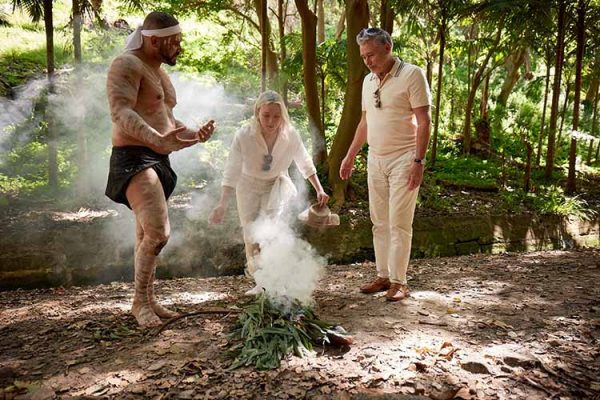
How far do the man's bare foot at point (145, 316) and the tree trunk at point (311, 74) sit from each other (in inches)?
256

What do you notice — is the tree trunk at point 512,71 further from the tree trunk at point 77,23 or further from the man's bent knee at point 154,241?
the man's bent knee at point 154,241

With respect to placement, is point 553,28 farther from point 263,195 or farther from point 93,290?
point 93,290

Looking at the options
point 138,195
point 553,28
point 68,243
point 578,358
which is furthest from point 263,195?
point 553,28

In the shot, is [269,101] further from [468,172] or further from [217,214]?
[468,172]

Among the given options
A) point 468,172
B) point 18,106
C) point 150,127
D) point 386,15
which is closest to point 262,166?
point 150,127

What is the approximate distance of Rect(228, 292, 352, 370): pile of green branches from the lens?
2977 mm

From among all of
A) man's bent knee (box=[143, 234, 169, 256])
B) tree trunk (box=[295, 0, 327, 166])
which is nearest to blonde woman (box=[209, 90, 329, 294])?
man's bent knee (box=[143, 234, 169, 256])

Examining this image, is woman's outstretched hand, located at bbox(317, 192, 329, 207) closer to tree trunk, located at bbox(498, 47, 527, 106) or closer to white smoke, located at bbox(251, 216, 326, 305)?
white smoke, located at bbox(251, 216, 326, 305)

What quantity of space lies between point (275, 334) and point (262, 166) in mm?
1465

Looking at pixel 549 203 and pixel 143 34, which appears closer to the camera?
pixel 143 34

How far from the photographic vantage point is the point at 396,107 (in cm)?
397

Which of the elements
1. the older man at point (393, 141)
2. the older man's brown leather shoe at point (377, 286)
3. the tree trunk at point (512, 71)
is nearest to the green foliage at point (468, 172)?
the tree trunk at point (512, 71)

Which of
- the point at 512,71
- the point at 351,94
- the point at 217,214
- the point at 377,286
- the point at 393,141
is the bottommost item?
the point at 377,286

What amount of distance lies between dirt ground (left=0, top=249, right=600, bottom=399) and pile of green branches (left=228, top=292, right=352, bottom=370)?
0.25 feet
